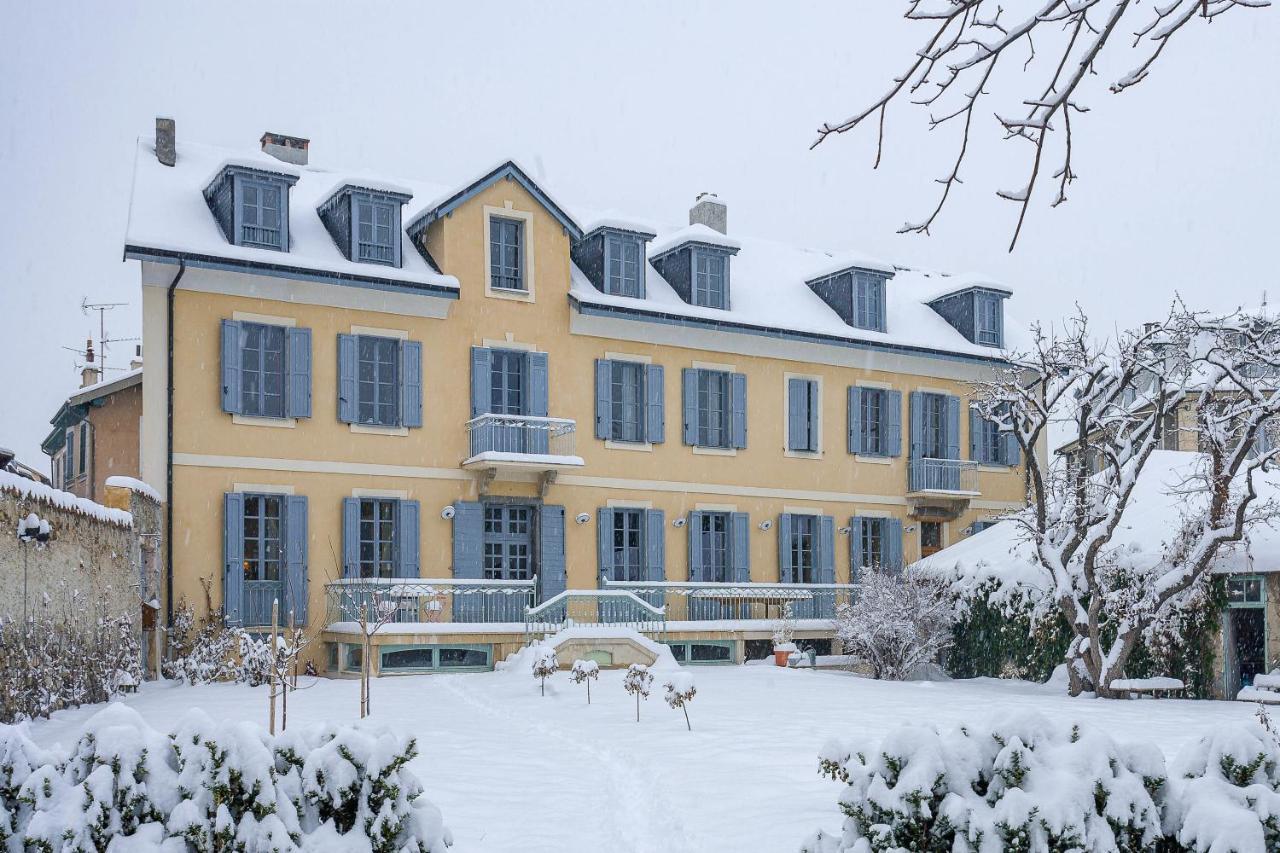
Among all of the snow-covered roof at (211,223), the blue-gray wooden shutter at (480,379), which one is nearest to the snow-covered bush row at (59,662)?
the snow-covered roof at (211,223)

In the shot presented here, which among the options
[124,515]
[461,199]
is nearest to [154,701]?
[124,515]

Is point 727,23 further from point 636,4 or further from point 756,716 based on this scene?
point 756,716

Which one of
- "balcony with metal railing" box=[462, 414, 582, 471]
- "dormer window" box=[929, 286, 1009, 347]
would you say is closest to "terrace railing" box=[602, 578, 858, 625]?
"balcony with metal railing" box=[462, 414, 582, 471]

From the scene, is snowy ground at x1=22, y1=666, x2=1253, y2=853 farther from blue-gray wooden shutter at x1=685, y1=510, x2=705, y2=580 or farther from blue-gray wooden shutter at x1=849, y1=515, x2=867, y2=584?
blue-gray wooden shutter at x1=849, y1=515, x2=867, y2=584

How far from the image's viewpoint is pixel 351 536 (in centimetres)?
2066

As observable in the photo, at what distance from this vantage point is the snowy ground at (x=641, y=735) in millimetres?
8047

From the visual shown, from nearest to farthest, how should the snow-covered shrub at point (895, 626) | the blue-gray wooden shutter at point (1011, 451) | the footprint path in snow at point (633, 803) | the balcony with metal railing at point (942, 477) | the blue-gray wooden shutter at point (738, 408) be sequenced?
the footprint path in snow at point (633, 803)
the snow-covered shrub at point (895, 626)
the blue-gray wooden shutter at point (738, 408)
the balcony with metal railing at point (942, 477)
the blue-gray wooden shutter at point (1011, 451)

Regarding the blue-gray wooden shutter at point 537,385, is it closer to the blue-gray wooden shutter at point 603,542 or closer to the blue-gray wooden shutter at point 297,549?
the blue-gray wooden shutter at point 603,542

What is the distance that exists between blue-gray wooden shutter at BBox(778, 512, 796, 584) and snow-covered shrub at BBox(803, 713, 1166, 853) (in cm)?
1936

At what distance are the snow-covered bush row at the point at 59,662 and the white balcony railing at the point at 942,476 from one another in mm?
15383

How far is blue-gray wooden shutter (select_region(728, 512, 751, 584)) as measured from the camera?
2419 cm

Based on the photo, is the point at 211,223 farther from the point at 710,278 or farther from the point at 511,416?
the point at 710,278

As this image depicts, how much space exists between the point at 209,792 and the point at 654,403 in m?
18.5

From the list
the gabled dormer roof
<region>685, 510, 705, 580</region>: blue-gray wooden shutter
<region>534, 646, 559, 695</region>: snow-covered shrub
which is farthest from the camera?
<region>685, 510, 705, 580</region>: blue-gray wooden shutter
